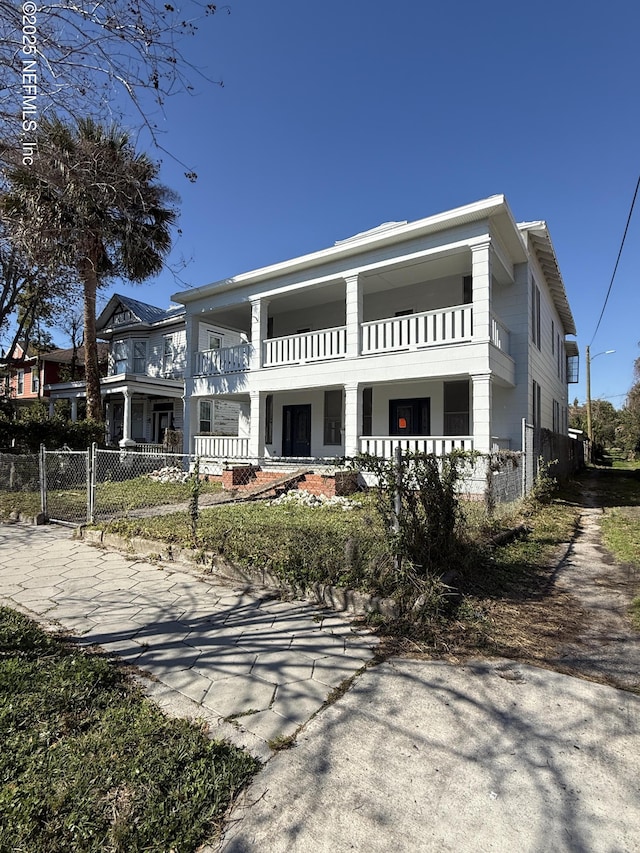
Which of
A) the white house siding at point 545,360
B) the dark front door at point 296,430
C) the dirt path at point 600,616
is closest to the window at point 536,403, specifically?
the white house siding at point 545,360

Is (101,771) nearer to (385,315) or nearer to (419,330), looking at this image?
(419,330)

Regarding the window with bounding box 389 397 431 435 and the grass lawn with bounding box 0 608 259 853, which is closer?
the grass lawn with bounding box 0 608 259 853

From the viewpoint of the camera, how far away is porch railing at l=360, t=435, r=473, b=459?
9.79m

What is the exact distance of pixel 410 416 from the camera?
12625mm

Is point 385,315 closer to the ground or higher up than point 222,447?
higher up

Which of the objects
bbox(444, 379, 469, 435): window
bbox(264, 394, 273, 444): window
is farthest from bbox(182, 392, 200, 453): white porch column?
bbox(444, 379, 469, 435): window

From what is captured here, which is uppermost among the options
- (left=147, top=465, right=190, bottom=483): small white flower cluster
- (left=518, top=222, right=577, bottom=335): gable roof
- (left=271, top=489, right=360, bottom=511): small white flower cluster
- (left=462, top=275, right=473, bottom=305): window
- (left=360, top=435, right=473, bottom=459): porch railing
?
(left=518, top=222, right=577, bottom=335): gable roof

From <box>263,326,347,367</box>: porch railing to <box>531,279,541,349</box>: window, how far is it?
5200 mm

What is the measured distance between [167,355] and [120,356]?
11.2 feet

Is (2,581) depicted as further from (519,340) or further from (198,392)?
(519,340)

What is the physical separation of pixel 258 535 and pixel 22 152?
4.79 meters

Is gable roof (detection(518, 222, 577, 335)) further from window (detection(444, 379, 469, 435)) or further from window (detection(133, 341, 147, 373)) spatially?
window (detection(133, 341, 147, 373))

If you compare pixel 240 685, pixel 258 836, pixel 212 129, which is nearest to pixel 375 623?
pixel 240 685

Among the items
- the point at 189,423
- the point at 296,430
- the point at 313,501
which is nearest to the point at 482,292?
the point at 313,501
